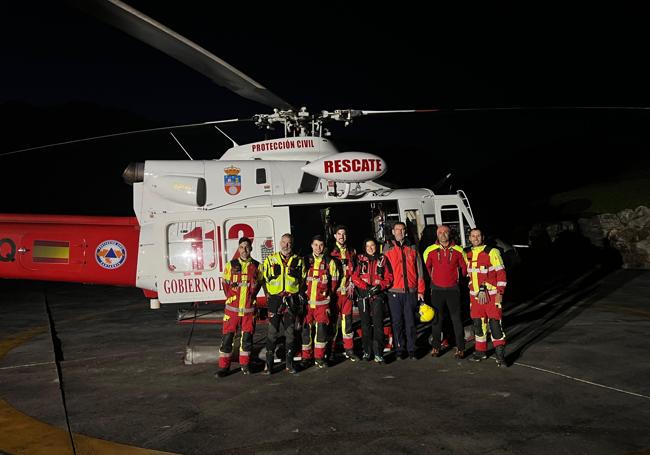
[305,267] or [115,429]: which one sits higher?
[305,267]

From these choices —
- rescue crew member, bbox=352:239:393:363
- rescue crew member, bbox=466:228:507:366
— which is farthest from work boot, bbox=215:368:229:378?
Answer: rescue crew member, bbox=466:228:507:366

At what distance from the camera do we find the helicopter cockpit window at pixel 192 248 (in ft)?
28.0

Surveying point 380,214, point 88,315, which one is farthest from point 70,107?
point 380,214

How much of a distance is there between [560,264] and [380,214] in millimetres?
12903

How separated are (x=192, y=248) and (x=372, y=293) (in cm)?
356

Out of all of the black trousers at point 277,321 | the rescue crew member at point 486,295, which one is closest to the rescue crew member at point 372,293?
the black trousers at point 277,321

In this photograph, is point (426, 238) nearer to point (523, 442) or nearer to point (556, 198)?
point (523, 442)

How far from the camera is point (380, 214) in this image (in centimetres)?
995

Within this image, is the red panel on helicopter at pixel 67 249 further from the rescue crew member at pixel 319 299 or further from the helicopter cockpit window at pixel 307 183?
the rescue crew member at pixel 319 299

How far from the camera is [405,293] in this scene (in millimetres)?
6887

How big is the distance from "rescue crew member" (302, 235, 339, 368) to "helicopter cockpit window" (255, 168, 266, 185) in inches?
104

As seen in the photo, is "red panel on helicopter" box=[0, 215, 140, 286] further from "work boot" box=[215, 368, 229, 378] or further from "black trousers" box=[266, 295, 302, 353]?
"black trousers" box=[266, 295, 302, 353]

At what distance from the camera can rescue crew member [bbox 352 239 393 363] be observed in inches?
269

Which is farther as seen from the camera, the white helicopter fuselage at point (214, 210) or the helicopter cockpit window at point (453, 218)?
the helicopter cockpit window at point (453, 218)
